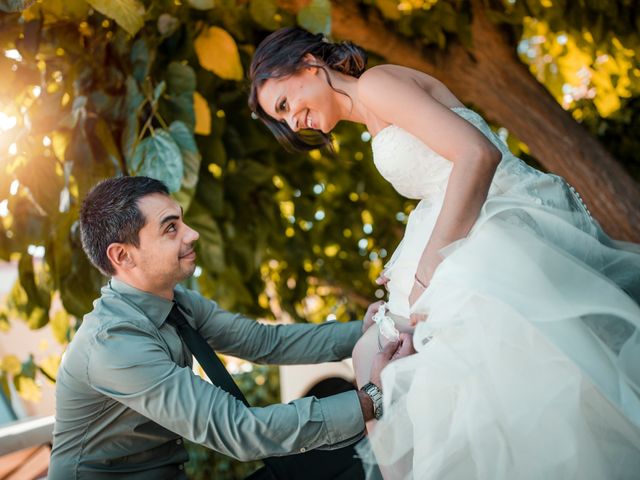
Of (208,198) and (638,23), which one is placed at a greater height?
(638,23)

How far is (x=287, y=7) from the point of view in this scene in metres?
2.44

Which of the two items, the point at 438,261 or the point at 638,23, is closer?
the point at 438,261

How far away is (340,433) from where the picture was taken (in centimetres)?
155

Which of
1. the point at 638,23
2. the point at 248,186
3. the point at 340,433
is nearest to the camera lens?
the point at 340,433

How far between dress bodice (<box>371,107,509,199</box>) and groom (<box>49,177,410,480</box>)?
1.32 feet

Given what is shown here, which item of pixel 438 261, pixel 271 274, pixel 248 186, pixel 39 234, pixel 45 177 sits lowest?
pixel 271 274

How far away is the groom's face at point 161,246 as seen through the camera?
5.91 ft

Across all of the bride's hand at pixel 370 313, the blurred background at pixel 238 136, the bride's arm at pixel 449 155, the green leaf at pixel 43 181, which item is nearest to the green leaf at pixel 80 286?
the blurred background at pixel 238 136

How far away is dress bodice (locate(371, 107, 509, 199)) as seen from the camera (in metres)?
1.60

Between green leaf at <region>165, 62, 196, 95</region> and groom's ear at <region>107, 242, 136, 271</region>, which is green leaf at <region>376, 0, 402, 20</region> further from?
groom's ear at <region>107, 242, 136, 271</region>

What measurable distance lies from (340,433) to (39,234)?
1417mm

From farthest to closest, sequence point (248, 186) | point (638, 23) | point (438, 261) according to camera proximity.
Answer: point (638, 23)
point (248, 186)
point (438, 261)

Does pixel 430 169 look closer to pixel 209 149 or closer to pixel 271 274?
pixel 209 149

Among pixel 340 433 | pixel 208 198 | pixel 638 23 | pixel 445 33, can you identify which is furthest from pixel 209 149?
pixel 638 23
